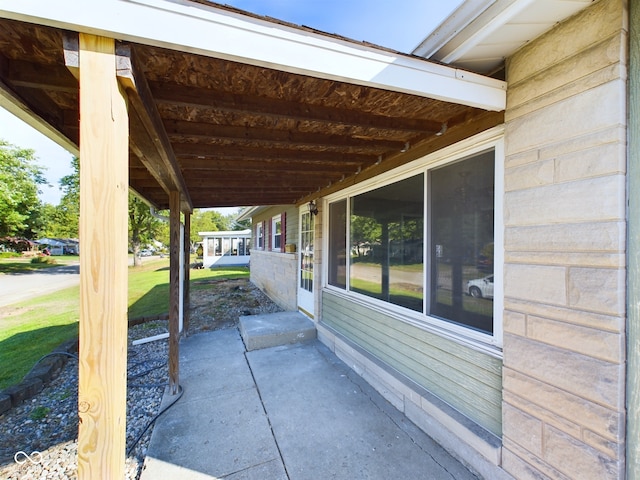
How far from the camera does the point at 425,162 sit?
281 centimetres

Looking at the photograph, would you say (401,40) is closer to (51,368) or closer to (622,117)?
(622,117)

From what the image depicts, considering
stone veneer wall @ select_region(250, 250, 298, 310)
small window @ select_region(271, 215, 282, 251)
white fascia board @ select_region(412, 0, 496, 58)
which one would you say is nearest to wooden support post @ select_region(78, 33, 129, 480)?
white fascia board @ select_region(412, 0, 496, 58)

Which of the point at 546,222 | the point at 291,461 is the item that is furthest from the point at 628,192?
the point at 291,461

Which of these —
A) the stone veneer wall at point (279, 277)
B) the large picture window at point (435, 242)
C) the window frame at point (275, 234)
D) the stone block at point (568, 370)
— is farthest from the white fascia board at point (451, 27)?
the window frame at point (275, 234)

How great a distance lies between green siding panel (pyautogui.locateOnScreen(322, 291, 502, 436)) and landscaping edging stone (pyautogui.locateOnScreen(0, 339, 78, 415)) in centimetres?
392

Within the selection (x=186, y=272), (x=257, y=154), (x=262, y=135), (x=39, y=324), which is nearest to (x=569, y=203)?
(x=262, y=135)

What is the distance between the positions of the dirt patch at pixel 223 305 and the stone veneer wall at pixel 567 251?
5.56 meters

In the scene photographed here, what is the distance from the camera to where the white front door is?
235 inches

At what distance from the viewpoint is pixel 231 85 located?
5.96 feet

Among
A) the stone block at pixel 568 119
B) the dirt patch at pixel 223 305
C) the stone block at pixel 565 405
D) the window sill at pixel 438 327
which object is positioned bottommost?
the dirt patch at pixel 223 305

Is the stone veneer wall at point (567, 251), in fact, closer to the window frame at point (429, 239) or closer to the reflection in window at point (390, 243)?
the window frame at point (429, 239)

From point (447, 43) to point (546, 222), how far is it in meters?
1.22

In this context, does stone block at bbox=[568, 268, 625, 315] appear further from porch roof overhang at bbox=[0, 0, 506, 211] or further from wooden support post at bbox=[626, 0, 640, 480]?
porch roof overhang at bbox=[0, 0, 506, 211]

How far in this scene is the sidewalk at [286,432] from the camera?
7.32 ft
